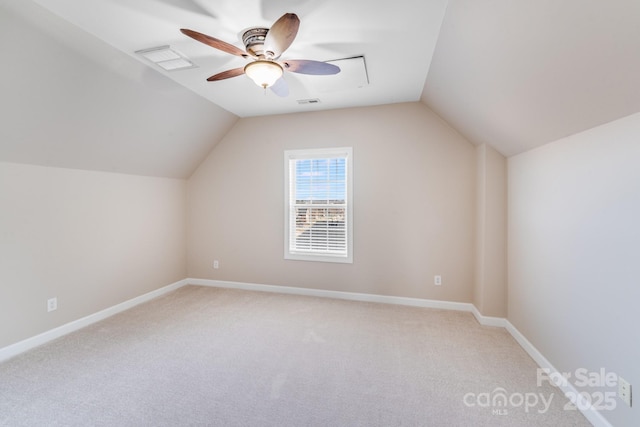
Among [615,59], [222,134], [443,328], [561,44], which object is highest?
[222,134]

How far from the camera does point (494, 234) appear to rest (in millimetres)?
3256

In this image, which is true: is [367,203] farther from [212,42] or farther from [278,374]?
[212,42]

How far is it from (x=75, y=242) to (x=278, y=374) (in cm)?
263

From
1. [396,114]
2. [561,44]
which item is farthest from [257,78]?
[396,114]

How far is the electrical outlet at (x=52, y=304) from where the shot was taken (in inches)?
113

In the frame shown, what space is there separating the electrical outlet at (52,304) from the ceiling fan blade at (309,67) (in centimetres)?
321

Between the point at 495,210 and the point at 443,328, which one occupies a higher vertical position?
the point at 495,210

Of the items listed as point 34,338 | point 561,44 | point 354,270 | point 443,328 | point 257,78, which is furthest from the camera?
point 354,270

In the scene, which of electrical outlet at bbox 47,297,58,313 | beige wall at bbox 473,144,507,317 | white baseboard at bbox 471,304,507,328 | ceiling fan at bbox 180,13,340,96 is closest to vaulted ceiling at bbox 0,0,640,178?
ceiling fan at bbox 180,13,340,96

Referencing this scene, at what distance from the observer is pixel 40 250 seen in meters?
2.81

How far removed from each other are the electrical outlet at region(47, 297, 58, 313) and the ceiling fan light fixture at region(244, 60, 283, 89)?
2.99 m

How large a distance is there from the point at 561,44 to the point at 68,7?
292 cm

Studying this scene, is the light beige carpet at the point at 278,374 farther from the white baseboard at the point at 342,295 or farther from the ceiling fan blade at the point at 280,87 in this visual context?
the ceiling fan blade at the point at 280,87

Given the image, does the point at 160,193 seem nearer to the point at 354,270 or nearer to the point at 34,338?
the point at 34,338
